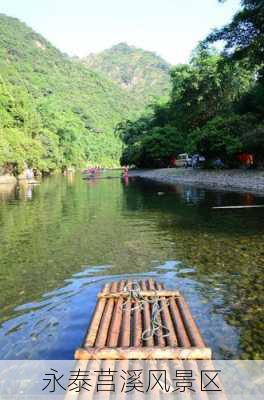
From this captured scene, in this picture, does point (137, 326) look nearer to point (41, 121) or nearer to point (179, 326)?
point (179, 326)

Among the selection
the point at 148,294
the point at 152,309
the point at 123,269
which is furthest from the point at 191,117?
the point at 152,309

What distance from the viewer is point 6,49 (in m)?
176

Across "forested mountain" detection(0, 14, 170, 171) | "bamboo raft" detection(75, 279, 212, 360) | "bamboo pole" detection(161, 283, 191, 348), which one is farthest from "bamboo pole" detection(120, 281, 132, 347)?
"forested mountain" detection(0, 14, 170, 171)

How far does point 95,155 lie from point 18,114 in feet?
257

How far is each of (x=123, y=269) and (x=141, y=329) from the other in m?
5.80

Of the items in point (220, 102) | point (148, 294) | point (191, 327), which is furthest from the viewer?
point (220, 102)

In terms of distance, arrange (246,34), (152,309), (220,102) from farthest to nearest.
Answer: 1. (220,102)
2. (246,34)
3. (152,309)

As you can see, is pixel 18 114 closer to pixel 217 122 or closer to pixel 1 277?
pixel 217 122

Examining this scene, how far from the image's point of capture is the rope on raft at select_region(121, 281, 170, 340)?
597cm

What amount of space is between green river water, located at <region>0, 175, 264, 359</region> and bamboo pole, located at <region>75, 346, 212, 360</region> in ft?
5.50

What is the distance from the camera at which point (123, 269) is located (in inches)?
472

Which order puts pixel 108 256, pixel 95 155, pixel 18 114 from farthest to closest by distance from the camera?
pixel 95 155, pixel 18 114, pixel 108 256

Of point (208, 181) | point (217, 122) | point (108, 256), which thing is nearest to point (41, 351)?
point (108, 256)

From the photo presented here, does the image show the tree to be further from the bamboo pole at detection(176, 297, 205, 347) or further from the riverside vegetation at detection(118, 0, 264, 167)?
the bamboo pole at detection(176, 297, 205, 347)
